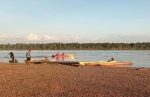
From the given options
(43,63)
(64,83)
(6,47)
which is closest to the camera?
(64,83)

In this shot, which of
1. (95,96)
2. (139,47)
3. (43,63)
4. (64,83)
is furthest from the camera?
(139,47)

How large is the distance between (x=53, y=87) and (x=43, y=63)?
21402 mm

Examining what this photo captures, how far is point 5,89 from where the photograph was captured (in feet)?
58.9

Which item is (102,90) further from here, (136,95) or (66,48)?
(66,48)

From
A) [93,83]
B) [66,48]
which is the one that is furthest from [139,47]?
[93,83]

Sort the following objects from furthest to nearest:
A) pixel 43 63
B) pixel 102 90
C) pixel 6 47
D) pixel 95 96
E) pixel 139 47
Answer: pixel 6 47 → pixel 139 47 → pixel 43 63 → pixel 102 90 → pixel 95 96

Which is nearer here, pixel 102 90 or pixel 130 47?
pixel 102 90

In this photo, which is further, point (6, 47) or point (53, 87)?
point (6, 47)

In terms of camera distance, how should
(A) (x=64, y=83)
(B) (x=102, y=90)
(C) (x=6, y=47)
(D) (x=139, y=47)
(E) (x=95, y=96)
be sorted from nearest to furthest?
(E) (x=95, y=96)
(B) (x=102, y=90)
(A) (x=64, y=83)
(D) (x=139, y=47)
(C) (x=6, y=47)

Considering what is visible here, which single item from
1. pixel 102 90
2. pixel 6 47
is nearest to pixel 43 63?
pixel 102 90

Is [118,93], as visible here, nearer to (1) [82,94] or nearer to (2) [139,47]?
(1) [82,94]

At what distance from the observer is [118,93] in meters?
16.7

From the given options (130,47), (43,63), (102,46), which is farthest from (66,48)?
(43,63)

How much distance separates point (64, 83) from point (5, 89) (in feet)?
11.9
